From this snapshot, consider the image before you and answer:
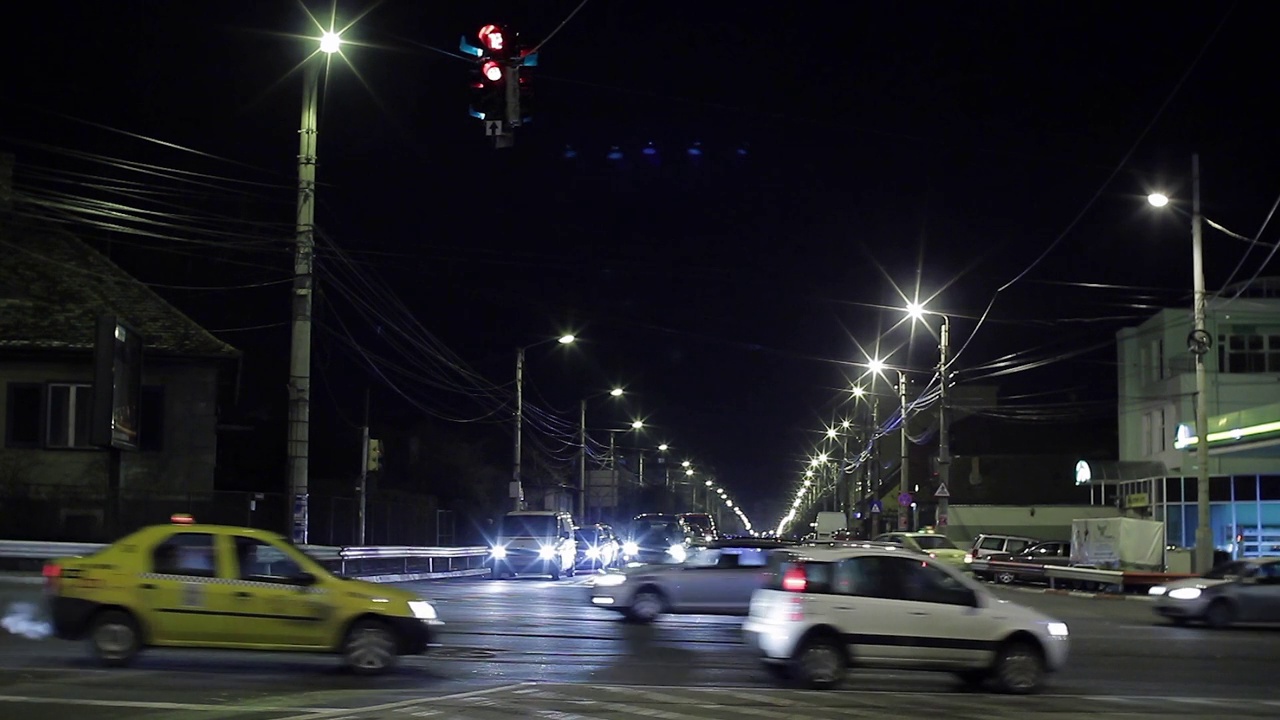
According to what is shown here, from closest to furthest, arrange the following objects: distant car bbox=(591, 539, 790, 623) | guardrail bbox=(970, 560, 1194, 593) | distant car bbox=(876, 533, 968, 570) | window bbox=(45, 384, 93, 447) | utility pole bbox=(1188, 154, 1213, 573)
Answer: distant car bbox=(591, 539, 790, 623)
utility pole bbox=(1188, 154, 1213, 573)
guardrail bbox=(970, 560, 1194, 593)
window bbox=(45, 384, 93, 447)
distant car bbox=(876, 533, 968, 570)

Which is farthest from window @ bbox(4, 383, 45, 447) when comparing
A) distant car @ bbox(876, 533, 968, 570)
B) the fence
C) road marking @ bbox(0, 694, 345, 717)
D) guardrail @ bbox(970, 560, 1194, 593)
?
guardrail @ bbox(970, 560, 1194, 593)

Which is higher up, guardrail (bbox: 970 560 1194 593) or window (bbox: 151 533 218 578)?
window (bbox: 151 533 218 578)

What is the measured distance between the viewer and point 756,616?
15.1 meters

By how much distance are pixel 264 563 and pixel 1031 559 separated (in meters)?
34.5

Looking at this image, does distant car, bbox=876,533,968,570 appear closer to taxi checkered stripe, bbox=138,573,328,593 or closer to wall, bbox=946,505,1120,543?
wall, bbox=946,505,1120,543

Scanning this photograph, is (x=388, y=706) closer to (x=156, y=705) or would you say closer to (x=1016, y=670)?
(x=156, y=705)

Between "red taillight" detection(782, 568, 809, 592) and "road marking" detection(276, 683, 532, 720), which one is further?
"red taillight" detection(782, 568, 809, 592)

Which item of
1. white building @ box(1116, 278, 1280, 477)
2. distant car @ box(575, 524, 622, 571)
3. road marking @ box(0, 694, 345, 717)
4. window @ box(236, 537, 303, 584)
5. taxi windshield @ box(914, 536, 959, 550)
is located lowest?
distant car @ box(575, 524, 622, 571)

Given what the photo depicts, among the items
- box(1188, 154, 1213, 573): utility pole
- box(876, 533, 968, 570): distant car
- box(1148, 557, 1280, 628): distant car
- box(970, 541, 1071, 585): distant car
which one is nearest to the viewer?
box(1148, 557, 1280, 628): distant car

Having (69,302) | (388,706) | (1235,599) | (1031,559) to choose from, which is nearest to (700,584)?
(388,706)

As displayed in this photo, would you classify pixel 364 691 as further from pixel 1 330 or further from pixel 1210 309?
pixel 1210 309

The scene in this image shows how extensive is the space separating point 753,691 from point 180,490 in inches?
1093

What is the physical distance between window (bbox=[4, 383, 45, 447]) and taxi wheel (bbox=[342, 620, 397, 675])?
25699 mm

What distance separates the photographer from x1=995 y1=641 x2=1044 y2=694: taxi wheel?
1453 cm
